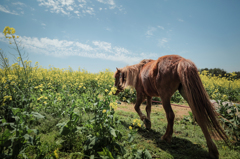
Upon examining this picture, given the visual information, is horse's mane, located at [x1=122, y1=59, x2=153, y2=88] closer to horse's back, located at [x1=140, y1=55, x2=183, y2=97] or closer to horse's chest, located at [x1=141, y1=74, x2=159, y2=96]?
horse's chest, located at [x1=141, y1=74, x2=159, y2=96]

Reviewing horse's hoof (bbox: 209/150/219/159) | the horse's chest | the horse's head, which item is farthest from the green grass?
the horse's head

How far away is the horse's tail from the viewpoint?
225 centimetres

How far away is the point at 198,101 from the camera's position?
2330 millimetres

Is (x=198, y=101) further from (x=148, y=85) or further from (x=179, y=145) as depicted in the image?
(x=148, y=85)

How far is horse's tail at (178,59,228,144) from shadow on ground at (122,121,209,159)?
55cm

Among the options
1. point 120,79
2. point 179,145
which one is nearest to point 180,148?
point 179,145

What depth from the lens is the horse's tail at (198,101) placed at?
225 centimetres

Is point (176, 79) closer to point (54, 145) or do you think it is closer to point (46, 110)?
point (54, 145)

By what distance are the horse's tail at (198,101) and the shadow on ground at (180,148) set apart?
55 cm

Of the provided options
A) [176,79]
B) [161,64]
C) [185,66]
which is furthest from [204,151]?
[161,64]

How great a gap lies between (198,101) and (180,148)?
3.80ft

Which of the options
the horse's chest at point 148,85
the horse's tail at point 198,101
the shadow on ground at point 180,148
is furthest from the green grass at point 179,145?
the horse's chest at point 148,85

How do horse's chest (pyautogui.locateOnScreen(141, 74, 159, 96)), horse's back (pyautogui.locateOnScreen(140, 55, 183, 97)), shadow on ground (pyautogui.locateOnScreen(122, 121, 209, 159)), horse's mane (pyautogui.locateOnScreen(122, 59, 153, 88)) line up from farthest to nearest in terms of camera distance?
horse's mane (pyautogui.locateOnScreen(122, 59, 153, 88)) → horse's chest (pyautogui.locateOnScreen(141, 74, 159, 96)) → horse's back (pyautogui.locateOnScreen(140, 55, 183, 97)) → shadow on ground (pyautogui.locateOnScreen(122, 121, 209, 159))

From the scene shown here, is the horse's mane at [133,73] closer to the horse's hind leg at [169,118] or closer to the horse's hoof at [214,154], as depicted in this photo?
the horse's hind leg at [169,118]
